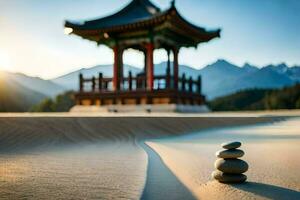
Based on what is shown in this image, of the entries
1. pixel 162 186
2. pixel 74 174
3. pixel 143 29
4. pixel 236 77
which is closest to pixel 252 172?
pixel 162 186

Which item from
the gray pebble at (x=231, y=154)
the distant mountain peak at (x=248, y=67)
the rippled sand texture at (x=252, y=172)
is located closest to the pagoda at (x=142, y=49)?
the rippled sand texture at (x=252, y=172)

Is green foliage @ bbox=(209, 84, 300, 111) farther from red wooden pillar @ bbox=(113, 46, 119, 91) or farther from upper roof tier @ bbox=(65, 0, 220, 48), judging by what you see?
red wooden pillar @ bbox=(113, 46, 119, 91)

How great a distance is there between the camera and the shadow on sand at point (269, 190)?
233cm

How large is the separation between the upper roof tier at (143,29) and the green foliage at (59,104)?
18.4m

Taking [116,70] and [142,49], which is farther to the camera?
[142,49]

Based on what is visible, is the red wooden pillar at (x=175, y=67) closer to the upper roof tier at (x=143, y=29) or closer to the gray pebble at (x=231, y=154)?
the upper roof tier at (x=143, y=29)

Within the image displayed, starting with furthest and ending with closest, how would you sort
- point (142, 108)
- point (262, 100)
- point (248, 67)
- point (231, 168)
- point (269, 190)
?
point (248, 67)
point (262, 100)
point (142, 108)
point (231, 168)
point (269, 190)

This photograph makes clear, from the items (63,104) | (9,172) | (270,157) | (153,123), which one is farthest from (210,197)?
(63,104)

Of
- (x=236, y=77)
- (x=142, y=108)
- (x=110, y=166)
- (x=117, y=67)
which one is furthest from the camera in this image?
(x=236, y=77)

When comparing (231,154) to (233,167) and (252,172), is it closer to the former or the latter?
(233,167)

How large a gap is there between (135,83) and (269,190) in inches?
610

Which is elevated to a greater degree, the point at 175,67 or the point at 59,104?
the point at 175,67

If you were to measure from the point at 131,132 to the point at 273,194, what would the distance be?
4487 millimetres

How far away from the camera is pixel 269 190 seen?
2463 mm
